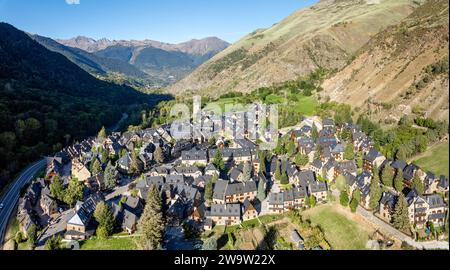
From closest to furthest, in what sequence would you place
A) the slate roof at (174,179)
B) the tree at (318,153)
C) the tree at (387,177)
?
1. the tree at (387,177)
2. the slate roof at (174,179)
3. the tree at (318,153)

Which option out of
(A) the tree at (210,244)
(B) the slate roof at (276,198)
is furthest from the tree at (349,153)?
(A) the tree at (210,244)

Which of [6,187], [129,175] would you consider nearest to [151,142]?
[129,175]

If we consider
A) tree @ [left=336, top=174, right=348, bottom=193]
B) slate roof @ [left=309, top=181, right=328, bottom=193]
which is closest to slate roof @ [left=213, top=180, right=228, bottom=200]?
slate roof @ [left=309, top=181, right=328, bottom=193]

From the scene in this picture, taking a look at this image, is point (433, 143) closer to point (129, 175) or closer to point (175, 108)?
point (129, 175)

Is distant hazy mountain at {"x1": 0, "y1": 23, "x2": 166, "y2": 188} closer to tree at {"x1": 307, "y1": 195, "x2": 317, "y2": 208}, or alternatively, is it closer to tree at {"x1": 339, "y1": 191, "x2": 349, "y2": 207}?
tree at {"x1": 307, "y1": 195, "x2": 317, "y2": 208}

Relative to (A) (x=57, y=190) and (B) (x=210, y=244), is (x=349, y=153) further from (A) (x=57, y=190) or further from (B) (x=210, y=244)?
(A) (x=57, y=190)

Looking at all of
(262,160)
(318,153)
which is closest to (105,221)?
(262,160)

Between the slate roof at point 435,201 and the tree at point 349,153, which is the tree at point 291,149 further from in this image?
the slate roof at point 435,201
